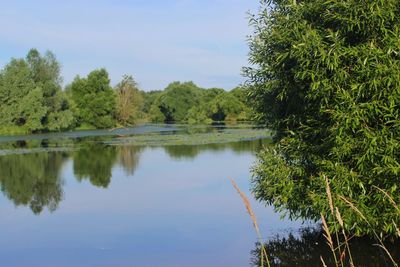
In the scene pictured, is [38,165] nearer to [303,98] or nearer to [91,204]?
[91,204]

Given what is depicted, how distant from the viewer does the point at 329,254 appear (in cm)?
1012

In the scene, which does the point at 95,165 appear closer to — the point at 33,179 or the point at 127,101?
the point at 33,179

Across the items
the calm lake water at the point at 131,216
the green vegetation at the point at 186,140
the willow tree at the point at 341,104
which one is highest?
the willow tree at the point at 341,104

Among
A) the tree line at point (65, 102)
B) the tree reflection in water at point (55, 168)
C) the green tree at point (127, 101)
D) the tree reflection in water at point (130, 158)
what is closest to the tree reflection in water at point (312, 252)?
the tree reflection in water at point (55, 168)

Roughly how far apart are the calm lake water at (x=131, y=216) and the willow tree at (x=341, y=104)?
1662 millimetres

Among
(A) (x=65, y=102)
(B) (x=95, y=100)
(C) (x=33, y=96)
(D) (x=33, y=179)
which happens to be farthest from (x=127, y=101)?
(D) (x=33, y=179)

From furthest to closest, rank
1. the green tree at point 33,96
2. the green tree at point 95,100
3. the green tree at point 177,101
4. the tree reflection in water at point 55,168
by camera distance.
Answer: the green tree at point 177,101 → the green tree at point 95,100 → the green tree at point 33,96 → the tree reflection in water at point 55,168

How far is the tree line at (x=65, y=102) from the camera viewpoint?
65.9 metres

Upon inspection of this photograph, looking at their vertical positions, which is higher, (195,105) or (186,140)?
(195,105)

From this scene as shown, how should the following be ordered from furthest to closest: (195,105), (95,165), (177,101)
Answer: (195,105) → (177,101) → (95,165)

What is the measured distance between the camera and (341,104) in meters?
8.66

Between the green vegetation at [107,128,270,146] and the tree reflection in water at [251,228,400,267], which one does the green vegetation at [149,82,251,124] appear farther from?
the tree reflection in water at [251,228,400,267]

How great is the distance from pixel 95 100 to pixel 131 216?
66741 mm

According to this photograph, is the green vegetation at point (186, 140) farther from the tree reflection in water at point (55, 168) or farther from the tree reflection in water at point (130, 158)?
the tree reflection in water at point (130, 158)
